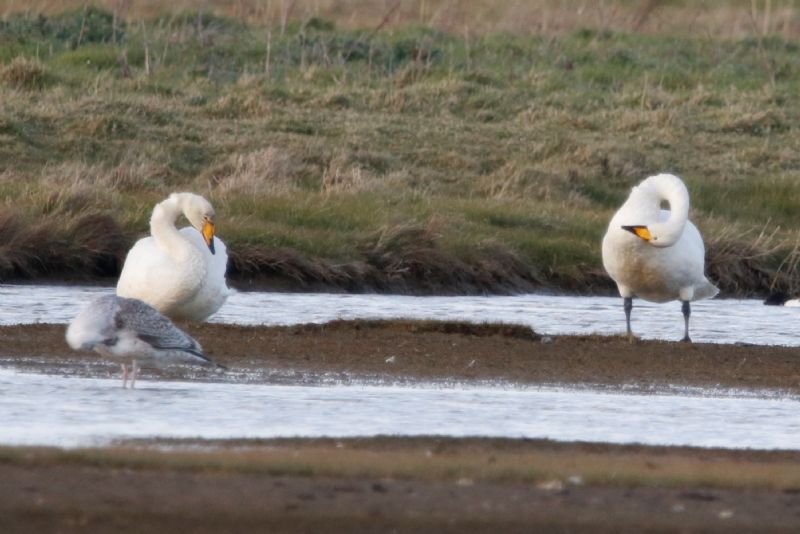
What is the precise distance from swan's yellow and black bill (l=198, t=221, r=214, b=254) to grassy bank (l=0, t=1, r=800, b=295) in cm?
343

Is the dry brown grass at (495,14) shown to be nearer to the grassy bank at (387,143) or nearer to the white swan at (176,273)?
the grassy bank at (387,143)

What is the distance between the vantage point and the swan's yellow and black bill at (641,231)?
41.6 ft

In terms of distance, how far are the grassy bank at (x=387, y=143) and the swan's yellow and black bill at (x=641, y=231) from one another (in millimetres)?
3959

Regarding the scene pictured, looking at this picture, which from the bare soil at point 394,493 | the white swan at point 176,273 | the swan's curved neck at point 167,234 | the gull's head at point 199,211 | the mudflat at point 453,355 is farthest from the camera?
the gull's head at point 199,211

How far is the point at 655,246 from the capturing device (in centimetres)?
1280

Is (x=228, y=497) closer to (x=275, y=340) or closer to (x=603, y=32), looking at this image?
(x=275, y=340)

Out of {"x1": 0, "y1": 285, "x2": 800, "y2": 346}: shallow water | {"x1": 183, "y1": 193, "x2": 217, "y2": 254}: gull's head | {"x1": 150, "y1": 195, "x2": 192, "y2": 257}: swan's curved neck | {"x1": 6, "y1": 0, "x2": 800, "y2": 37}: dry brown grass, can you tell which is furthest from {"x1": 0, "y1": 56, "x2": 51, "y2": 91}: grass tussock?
{"x1": 150, "y1": 195, "x2": 192, "y2": 257}: swan's curved neck

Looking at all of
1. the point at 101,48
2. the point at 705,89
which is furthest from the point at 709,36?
the point at 101,48

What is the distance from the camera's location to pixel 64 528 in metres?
5.65

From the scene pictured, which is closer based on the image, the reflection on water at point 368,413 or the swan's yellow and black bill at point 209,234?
the reflection on water at point 368,413

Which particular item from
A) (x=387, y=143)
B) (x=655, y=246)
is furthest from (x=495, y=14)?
(x=655, y=246)

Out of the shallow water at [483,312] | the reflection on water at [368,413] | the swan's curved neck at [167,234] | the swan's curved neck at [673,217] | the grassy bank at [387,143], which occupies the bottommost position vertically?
the shallow water at [483,312]

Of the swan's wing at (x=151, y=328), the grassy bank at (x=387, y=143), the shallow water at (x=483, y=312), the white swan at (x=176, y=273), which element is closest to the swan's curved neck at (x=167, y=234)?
the white swan at (x=176, y=273)

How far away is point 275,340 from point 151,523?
5.73 m
